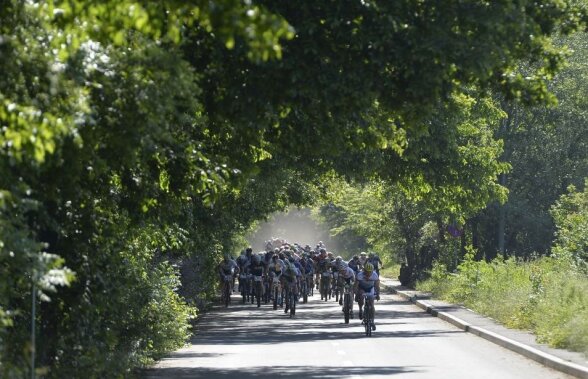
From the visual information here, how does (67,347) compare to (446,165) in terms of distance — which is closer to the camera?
(67,347)

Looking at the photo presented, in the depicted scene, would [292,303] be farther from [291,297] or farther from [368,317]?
[368,317]

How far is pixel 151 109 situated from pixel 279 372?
9.28 m

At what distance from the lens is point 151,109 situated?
11570 mm

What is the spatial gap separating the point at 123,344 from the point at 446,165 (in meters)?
11.0

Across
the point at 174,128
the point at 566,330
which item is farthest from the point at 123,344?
the point at 566,330

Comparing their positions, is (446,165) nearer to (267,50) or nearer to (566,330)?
(566,330)

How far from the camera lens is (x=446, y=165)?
1136 inches

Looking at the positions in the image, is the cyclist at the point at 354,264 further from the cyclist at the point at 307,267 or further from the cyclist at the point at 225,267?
the cyclist at the point at 307,267

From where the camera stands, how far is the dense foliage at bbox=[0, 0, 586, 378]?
10.1m

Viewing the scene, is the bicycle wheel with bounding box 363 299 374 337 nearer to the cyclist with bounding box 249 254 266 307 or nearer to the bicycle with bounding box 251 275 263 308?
the bicycle with bounding box 251 275 263 308

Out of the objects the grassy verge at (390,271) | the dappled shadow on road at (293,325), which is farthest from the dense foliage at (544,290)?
the grassy verge at (390,271)

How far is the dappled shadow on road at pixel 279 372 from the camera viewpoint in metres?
19.5

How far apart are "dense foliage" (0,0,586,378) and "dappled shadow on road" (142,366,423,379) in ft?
2.71

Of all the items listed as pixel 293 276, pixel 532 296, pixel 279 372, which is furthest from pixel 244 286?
pixel 279 372
